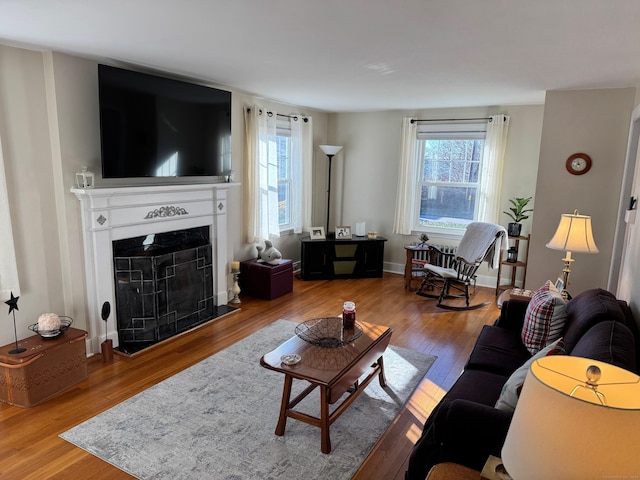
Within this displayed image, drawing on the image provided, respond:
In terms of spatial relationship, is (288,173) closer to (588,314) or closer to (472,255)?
(472,255)

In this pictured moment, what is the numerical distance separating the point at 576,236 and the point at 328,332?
2026 mm

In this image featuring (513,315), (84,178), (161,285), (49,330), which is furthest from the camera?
(161,285)

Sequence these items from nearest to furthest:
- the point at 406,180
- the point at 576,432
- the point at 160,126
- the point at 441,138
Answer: the point at 576,432 → the point at 160,126 → the point at 441,138 → the point at 406,180

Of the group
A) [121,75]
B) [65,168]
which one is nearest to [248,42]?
[121,75]

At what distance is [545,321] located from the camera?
2.66 meters

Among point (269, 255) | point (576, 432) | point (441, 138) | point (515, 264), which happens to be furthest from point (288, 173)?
point (576, 432)

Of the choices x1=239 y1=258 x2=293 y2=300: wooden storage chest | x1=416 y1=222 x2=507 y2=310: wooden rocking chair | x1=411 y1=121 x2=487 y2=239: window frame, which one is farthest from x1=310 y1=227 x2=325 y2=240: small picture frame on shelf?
x1=416 y1=222 x2=507 y2=310: wooden rocking chair

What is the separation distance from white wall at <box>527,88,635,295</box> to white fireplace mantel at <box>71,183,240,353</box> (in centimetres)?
351

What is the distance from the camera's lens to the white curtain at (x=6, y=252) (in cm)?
292

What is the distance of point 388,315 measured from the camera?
4820mm

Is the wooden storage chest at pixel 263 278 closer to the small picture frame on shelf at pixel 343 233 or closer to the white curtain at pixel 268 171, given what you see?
the white curtain at pixel 268 171

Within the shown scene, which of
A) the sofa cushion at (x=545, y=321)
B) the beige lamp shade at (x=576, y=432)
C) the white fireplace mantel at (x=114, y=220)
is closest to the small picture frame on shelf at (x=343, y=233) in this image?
the white fireplace mantel at (x=114, y=220)

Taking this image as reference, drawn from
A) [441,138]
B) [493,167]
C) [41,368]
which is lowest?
[41,368]

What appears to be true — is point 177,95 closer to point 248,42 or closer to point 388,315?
point 248,42
